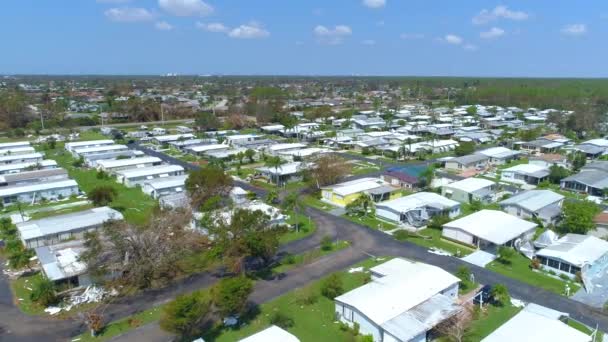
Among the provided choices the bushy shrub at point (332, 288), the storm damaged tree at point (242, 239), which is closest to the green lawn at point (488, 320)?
the bushy shrub at point (332, 288)

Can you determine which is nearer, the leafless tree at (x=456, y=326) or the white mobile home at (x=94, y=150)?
the leafless tree at (x=456, y=326)

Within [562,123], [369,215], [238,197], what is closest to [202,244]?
[238,197]

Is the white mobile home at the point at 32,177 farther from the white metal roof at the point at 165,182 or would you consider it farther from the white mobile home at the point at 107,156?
the white metal roof at the point at 165,182

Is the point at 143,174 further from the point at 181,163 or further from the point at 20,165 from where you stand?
the point at 20,165

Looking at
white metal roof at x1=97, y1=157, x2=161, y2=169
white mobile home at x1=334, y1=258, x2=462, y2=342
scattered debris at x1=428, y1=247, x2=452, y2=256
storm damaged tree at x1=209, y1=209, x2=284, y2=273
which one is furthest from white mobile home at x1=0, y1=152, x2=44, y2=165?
white mobile home at x1=334, y1=258, x2=462, y2=342

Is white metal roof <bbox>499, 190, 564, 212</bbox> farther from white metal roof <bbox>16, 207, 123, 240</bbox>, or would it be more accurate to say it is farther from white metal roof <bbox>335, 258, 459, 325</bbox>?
white metal roof <bbox>16, 207, 123, 240</bbox>

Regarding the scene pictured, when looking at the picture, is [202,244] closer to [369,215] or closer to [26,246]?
[26,246]

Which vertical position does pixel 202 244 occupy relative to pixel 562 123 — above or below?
below
